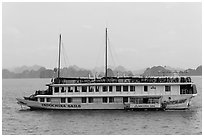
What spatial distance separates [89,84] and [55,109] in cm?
412

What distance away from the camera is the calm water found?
26.6 meters

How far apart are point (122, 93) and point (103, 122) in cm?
555

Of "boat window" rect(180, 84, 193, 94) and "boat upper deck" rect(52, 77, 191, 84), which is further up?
"boat upper deck" rect(52, 77, 191, 84)

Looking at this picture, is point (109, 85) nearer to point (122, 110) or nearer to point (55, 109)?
point (122, 110)

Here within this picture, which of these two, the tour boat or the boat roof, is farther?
the boat roof

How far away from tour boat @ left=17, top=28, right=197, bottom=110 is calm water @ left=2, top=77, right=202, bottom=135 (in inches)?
34.7

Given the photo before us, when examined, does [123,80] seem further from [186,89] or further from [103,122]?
[103,122]

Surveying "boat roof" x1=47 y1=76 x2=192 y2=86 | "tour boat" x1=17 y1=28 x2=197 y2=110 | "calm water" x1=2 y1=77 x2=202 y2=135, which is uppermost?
"boat roof" x1=47 y1=76 x2=192 y2=86

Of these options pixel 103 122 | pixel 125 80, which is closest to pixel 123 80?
pixel 125 80

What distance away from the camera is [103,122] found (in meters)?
29.2

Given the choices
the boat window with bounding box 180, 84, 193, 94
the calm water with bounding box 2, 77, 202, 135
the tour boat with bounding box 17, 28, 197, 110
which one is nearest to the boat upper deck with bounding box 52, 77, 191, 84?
the tour boat with bounding box 17, 28, 197, 110

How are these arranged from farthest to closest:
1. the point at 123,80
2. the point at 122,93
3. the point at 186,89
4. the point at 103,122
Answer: the point at 186,89
the point at 123,80
the point at 122,93
the point at 103,122

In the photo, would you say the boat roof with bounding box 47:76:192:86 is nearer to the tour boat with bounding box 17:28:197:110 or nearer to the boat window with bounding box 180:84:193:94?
the tour boat with bounding box 17:28:197:110

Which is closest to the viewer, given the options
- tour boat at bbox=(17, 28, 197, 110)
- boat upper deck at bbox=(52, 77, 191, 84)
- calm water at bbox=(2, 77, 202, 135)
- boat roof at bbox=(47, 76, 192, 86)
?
calm water at bbox=(2, 77, 202, 135)
